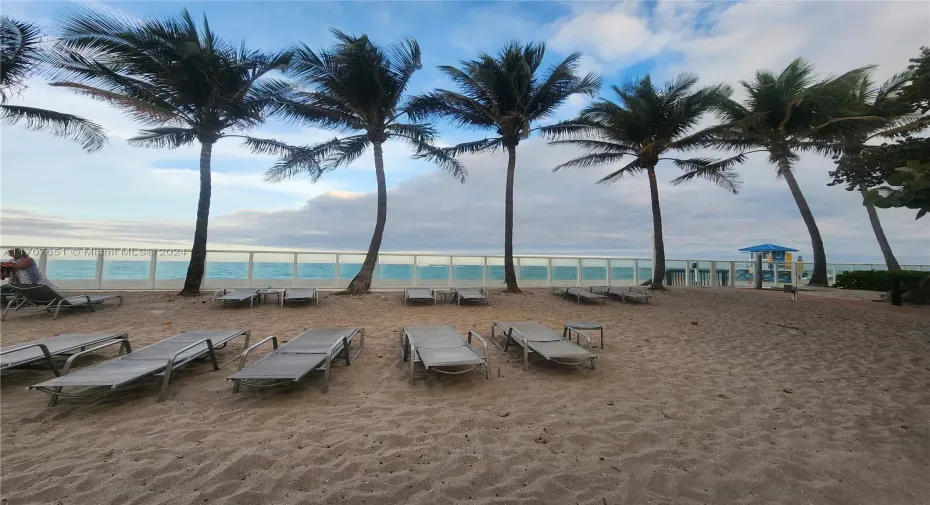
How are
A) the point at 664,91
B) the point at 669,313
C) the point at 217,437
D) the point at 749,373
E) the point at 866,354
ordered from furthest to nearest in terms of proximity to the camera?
1. the point at 664,91
2. the point at 669,313
3. the point at 866,354
4. the point at 749,373
5. the point at 217,437

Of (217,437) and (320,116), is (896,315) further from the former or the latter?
(320,116)

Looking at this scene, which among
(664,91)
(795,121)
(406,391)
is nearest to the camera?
(406,391)

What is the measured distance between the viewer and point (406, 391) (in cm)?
368

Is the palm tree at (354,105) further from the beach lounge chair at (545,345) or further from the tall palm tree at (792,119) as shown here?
the tall palm tree at (792,119)

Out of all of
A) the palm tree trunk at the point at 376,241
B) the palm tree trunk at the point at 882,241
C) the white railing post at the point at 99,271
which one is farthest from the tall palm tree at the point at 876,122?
the white railing post at the point at 99,271

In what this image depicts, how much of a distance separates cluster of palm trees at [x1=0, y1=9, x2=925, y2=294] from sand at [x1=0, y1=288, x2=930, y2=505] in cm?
704

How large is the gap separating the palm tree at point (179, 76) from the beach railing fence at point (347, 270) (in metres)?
1.79

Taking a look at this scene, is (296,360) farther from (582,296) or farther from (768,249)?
(768,249)

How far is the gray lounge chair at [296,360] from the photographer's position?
11.1 feet

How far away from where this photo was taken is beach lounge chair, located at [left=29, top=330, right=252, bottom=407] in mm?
3018

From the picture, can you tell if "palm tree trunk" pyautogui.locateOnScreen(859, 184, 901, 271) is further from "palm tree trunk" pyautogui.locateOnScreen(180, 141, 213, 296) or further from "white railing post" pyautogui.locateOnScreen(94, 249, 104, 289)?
"white railing post" pyautogui.locateOnScreen(94, 249, 104, 289)

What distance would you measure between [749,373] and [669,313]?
15.2 ft

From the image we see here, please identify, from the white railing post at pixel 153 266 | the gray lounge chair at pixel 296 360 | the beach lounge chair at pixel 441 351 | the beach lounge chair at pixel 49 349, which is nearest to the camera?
the gray lounge chair at pixel 296 360

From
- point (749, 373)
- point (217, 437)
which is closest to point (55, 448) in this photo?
point (217, 437)
